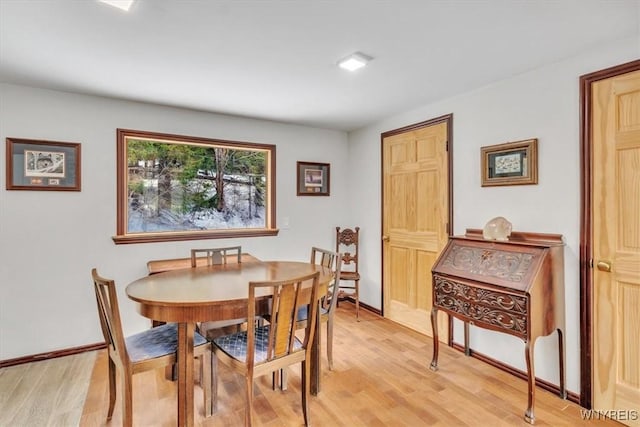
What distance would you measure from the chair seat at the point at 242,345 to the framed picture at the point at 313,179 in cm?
225

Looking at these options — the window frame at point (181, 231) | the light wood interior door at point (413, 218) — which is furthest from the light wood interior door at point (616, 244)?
the window frame at point (181, 231)

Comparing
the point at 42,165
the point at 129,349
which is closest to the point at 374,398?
the point at 129,349

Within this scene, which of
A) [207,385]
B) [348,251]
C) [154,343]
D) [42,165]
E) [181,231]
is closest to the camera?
[154,343]

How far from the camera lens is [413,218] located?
349cm

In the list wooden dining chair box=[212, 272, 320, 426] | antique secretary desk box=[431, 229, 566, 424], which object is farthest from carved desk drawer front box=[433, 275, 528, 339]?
wooden dining chair box=[212, 272, 320, 426]

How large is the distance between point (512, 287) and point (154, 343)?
2252 millimetres

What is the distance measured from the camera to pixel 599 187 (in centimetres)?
210

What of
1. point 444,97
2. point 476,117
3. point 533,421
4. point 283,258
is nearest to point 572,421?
point 533,421

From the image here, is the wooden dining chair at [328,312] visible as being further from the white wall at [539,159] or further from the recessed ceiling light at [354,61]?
the recessed ceiling light at [354,61]

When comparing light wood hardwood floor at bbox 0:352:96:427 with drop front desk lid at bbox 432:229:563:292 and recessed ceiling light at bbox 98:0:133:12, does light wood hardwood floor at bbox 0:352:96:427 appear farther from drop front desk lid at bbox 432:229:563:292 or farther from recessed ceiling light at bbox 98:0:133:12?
drop front desk lid at bbox 432:229:563:292

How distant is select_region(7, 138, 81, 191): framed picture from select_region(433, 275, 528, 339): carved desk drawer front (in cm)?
324

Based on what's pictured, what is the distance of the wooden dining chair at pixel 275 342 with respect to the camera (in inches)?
69.5

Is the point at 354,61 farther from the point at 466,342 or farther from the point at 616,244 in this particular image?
the point at 466,342

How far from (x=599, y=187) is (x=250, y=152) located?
318 cm
